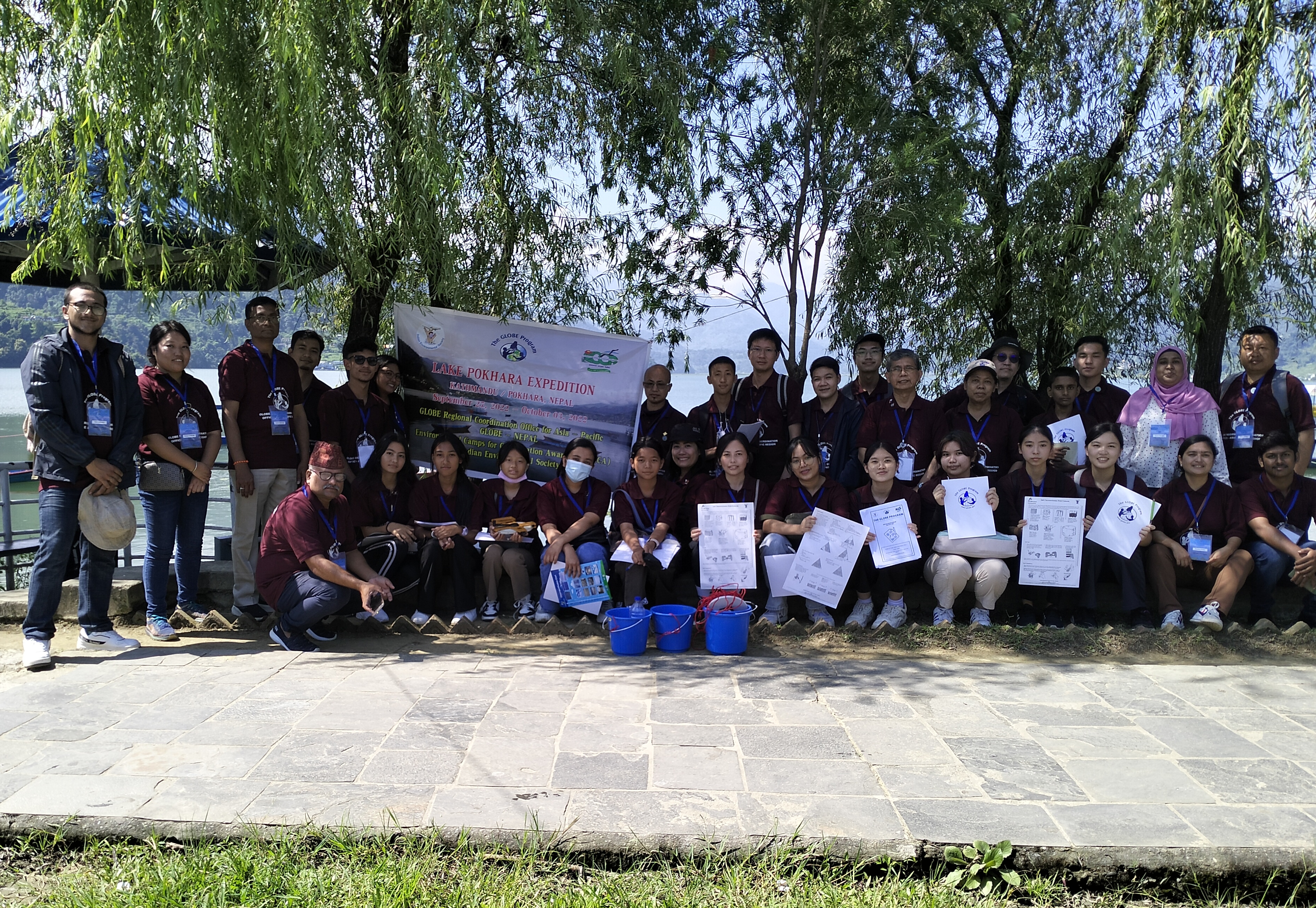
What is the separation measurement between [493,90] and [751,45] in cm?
240

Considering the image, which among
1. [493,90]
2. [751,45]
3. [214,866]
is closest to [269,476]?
[493,90]

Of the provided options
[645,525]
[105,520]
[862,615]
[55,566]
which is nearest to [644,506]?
[645,525]

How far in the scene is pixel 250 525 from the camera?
615 centimetres

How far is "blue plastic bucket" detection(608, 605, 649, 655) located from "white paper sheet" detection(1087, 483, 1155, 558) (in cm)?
299

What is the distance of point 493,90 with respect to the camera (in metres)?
6.59

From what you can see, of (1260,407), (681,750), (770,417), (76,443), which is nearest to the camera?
(681,750)

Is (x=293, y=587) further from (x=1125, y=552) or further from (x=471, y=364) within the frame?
(x=1125, y=552)

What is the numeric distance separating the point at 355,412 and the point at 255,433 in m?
0.72

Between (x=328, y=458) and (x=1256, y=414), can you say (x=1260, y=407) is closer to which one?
(x=1256, y=414)

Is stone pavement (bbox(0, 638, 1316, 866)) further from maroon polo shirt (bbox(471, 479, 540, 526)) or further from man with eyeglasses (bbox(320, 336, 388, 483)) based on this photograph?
A: man with eyeglasses (bbox(320, 336, 388, 483))

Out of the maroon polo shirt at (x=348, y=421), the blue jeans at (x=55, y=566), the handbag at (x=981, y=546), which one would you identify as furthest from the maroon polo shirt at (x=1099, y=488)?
the blue jeans at (x=55, y=566)

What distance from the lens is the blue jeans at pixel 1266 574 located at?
5812mm

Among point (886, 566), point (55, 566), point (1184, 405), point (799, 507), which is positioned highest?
point (1184, 405)

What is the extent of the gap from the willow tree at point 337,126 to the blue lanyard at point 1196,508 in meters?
4.10
